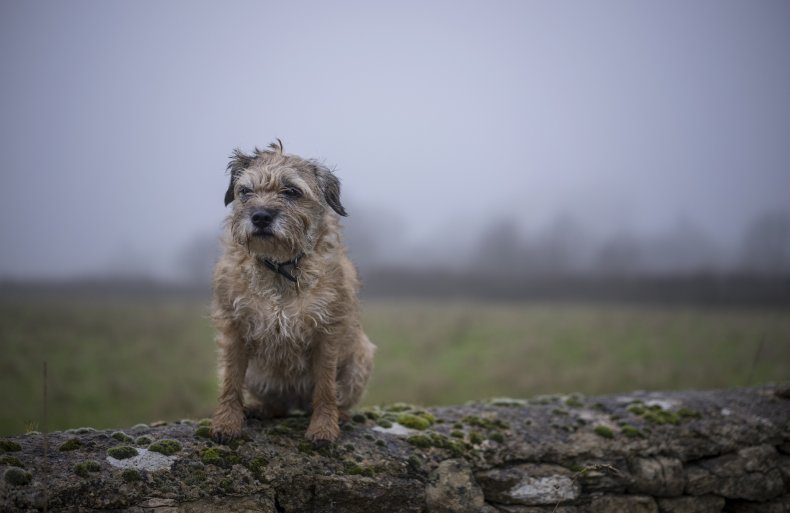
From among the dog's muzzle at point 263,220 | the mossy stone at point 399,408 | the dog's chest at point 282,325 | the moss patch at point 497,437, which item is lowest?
→ the mossy stone at point 399,408

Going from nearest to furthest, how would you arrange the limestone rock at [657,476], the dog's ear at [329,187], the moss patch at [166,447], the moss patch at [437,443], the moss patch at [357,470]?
1. the moss patch at [166,447]
2. the moss patch at [357,470]
3. the moss patch at [437,443]
4. the limestone rock at [657,476]
5. the dog's ear at [329,187]

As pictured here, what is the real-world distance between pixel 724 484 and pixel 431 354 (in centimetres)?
1513

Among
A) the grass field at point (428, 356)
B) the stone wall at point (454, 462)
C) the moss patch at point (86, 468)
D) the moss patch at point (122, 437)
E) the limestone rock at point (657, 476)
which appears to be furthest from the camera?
the grass field at point (428, 356)

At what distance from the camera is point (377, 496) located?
4.04 meters

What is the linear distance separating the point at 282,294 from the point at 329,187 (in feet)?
3.78

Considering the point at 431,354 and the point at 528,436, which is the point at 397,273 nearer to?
the point at 431,354

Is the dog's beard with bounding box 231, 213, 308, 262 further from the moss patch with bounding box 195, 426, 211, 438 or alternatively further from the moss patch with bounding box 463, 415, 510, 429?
the moss patch with bounding box 463, 415, 510, 429

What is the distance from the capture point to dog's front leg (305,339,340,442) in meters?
4.40

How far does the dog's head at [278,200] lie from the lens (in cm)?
422

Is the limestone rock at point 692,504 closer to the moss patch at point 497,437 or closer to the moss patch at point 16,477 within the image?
the moss patch at point 497,437

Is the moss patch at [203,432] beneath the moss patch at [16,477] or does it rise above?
beneath

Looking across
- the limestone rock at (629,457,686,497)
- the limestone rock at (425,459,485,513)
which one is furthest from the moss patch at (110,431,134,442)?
the limestone rock at (629,457,686,497)

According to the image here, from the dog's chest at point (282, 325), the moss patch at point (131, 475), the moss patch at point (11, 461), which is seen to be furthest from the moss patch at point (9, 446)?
the dog's chest at point (282, 325)

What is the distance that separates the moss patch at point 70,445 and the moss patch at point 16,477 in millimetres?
457
